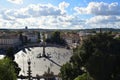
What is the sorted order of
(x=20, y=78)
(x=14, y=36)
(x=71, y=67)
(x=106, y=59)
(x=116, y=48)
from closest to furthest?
1. (x=106, y=59)
2. (x=116, y=48)
3. (x=71, y=67)
4. (x=20, y=78)
5. (x=14, y=36)

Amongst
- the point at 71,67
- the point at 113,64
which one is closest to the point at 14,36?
the point at 71,67

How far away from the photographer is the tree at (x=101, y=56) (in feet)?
96.6

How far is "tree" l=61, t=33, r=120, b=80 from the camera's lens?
96.6ft

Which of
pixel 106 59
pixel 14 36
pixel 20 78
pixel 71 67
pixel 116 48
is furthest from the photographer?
pixel 14 36

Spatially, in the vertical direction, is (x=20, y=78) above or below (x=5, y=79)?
below

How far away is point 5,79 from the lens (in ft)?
96.3

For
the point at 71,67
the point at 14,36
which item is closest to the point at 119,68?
the point at 71,67

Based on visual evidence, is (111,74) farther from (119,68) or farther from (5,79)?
(5,79)

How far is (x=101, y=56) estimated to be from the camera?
1160 inches

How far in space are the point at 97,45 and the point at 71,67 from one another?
572cm

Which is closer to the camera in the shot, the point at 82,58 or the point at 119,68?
the point at 119,68

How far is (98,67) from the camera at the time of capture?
29375mm

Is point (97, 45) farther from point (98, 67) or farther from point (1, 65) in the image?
point (1, 65)

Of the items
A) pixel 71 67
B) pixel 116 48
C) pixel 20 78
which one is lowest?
pixel 20 78
